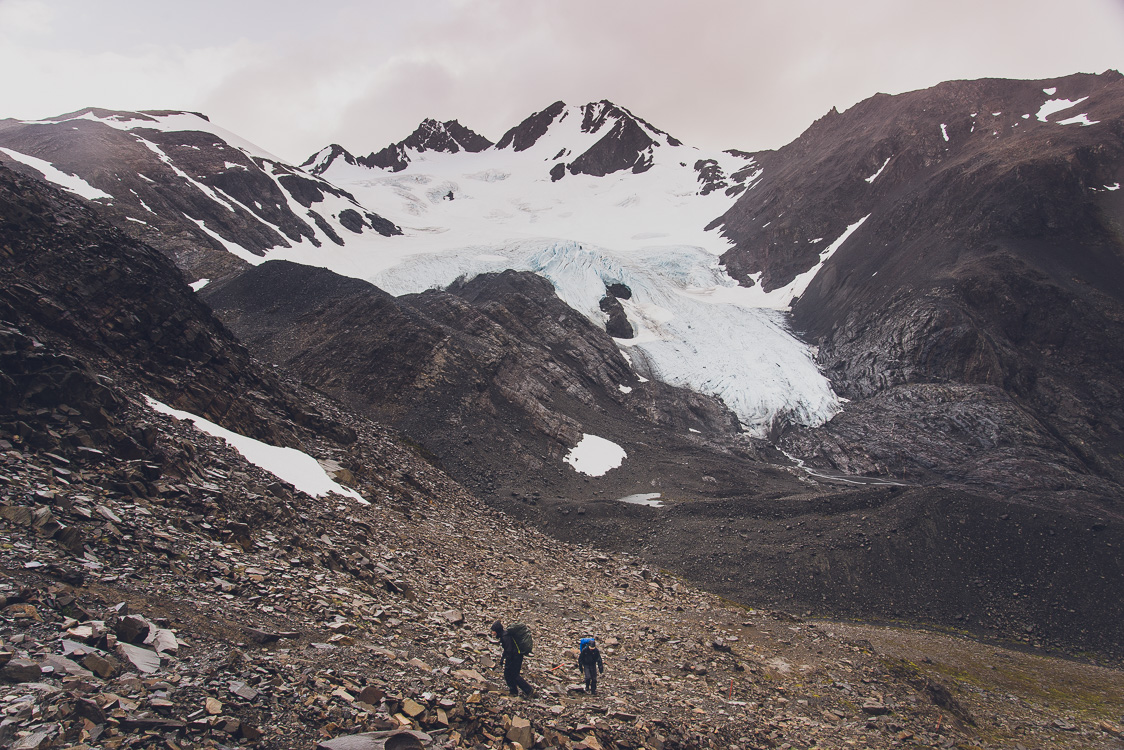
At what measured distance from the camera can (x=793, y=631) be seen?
65.3ft

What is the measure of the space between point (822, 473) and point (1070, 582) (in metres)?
28.0

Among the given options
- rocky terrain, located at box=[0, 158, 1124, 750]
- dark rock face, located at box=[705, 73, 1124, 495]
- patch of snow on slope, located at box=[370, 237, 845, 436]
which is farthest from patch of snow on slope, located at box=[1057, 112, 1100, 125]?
rocky terrain, located at box=[0, 158, 1124, 750]

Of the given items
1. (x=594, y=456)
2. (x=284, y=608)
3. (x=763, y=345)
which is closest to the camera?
(x=284, y=608)

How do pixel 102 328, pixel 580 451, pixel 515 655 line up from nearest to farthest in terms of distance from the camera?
pixel 515 655, pixel 102 328, pixel 580 451

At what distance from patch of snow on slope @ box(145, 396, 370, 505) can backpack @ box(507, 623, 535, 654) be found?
37.1 ft

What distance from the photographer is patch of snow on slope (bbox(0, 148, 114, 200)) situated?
2381 inches

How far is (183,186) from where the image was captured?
75938 millimetres

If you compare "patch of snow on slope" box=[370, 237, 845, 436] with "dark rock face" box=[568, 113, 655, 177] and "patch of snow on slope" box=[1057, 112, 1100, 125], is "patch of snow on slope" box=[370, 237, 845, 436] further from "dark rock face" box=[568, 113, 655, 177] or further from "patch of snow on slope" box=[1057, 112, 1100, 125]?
"dark rock face" box=[568, 113, 655, 177]

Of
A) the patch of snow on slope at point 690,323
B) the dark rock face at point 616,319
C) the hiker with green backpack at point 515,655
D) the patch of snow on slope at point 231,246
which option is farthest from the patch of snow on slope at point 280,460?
the dark rock face at point 616,319

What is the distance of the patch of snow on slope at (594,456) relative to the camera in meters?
45.8

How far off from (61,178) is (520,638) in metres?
82.1

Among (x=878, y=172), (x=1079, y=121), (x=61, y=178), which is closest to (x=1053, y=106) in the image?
(x=1079, y=121)

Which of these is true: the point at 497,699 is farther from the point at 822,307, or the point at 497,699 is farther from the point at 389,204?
the point at 389,204

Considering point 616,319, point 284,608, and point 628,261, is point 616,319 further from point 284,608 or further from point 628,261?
point 284,608
